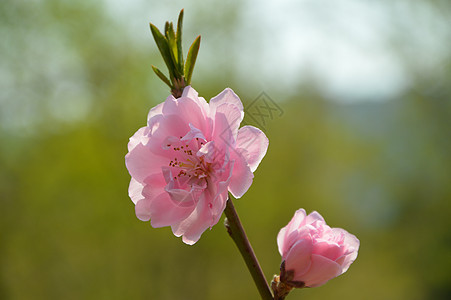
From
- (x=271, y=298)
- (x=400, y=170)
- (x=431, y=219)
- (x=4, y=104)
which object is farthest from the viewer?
(x=400, y=170)

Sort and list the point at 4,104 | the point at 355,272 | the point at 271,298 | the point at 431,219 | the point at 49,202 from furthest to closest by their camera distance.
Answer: the point at 355,272, the point at 431,219, the point at 49,202, the point at 4,104, the point at 271,298

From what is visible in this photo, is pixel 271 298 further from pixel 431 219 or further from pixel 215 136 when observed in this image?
pixel 431 219

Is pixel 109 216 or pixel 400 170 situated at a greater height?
pixel 109 216

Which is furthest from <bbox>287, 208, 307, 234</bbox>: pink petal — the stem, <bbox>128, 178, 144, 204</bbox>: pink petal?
<bbox>128, 178, 144, 204</bbox>: pink petal

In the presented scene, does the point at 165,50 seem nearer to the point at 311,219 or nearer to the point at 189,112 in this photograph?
the point at 189,112

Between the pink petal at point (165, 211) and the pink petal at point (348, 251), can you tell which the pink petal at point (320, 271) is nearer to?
the pink petal at point (348, 251)

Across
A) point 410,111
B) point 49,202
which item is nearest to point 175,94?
point 49,202

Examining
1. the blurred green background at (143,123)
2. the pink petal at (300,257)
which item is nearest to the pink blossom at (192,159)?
the pink petal at (300,257)
